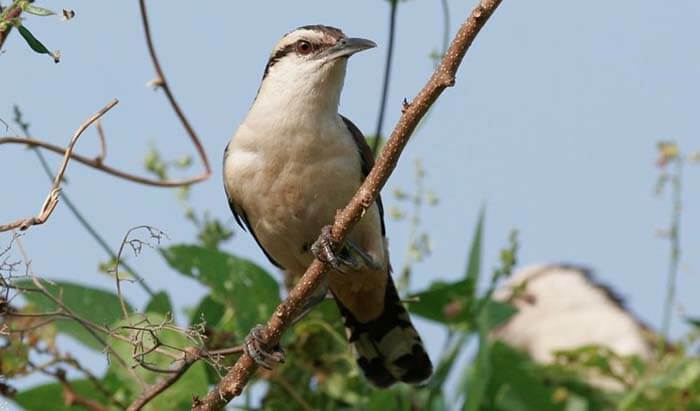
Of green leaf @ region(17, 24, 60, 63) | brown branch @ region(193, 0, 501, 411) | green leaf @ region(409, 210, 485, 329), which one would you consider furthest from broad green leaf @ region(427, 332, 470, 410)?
green leaf @ region(17, 24, 60, 63)

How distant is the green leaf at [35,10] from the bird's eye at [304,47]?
7.91 feet

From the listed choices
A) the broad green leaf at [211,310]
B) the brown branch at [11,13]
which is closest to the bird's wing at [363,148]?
the broad green leaf at [211,310]

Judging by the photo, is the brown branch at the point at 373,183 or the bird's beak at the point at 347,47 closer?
the brown branch at the point at 373,183

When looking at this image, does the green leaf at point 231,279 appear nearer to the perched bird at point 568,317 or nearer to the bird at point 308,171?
the bird at point 308,171

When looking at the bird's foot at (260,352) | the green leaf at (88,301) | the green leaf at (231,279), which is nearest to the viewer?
the bird's foot at (260,352)

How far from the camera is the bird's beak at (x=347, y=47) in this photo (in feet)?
15.6

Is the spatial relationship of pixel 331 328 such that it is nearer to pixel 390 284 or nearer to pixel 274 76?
pixel 390 284

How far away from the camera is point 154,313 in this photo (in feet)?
15.6

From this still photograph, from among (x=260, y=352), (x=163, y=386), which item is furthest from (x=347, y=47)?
(x=163, y=386)

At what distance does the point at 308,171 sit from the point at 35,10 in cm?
210

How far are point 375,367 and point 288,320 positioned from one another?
213 centimetres

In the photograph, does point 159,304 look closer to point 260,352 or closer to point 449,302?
point 449,302

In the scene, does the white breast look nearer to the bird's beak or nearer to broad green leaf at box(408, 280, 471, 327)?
the bird's beak

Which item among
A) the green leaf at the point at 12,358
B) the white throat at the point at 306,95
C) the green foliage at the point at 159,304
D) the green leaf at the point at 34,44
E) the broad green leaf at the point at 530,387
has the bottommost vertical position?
the broad green leaf at the point at 530,387
